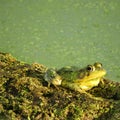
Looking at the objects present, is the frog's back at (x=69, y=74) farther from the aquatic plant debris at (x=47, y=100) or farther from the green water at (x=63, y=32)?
the green water at (x=63, y=32)

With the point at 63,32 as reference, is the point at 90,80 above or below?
below

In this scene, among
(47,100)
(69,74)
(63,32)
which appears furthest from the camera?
(63,32)

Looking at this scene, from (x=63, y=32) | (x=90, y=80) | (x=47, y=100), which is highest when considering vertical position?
(x=63, y=32)

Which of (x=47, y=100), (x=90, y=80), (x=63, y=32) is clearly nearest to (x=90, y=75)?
(x=90, y=80)

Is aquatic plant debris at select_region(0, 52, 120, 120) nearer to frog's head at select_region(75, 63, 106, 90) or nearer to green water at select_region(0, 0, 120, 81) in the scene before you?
frog's head at select_region(75, 63, 106, 90)

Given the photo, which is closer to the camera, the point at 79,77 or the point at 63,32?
the point at 79,77

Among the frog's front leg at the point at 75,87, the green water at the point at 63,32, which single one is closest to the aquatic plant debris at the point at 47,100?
the frog's front leg at the point at 75,87

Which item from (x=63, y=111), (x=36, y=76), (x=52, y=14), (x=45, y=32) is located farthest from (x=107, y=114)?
(x=52, y=14)

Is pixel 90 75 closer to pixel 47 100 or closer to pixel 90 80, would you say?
pixel 90 80
